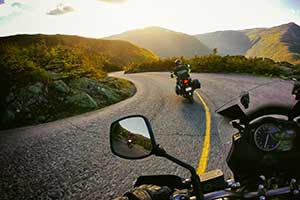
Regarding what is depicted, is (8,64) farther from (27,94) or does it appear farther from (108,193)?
(108,193)

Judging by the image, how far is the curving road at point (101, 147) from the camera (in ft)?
9.28

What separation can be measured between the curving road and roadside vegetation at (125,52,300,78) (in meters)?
0.07

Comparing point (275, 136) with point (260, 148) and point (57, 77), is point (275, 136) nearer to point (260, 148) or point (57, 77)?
point (260, 148)

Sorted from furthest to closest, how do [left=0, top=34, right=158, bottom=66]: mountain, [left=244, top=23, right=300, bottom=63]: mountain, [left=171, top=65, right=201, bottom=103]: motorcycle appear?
[left=171, top=65, right=201, bottom=103]: motorcycle → [left=0, top=34, right=158, bottom=66]: mountain → [left=244, top=23, right=300, bottom=63]: mountain

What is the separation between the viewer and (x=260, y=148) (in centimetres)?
109

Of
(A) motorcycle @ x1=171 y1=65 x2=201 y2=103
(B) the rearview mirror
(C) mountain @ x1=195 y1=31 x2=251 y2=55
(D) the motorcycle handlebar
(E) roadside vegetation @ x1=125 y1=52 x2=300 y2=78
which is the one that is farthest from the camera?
(A) motorcycle @ x1=171 y1=65 x2=201 y2=103

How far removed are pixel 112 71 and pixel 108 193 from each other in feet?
4.48

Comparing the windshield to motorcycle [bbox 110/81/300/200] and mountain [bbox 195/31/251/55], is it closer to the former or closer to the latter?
motorcycle [bbox 110/81/300/200]

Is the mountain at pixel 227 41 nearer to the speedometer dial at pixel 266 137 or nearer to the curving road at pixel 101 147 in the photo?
the curving road at pixel 101 147

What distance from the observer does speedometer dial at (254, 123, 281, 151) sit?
1.09 m

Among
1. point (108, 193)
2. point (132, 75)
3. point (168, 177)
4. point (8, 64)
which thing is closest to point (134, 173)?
point (108, 193)

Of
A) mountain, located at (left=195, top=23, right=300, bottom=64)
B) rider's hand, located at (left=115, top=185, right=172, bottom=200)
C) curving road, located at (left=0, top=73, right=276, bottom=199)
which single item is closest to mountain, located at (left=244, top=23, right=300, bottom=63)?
mountain, located at (left=195, top=23, right=300, bottom=64)

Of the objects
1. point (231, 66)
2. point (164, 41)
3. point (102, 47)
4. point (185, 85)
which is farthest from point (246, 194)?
point (102, 47)

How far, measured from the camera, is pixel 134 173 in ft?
9.88
